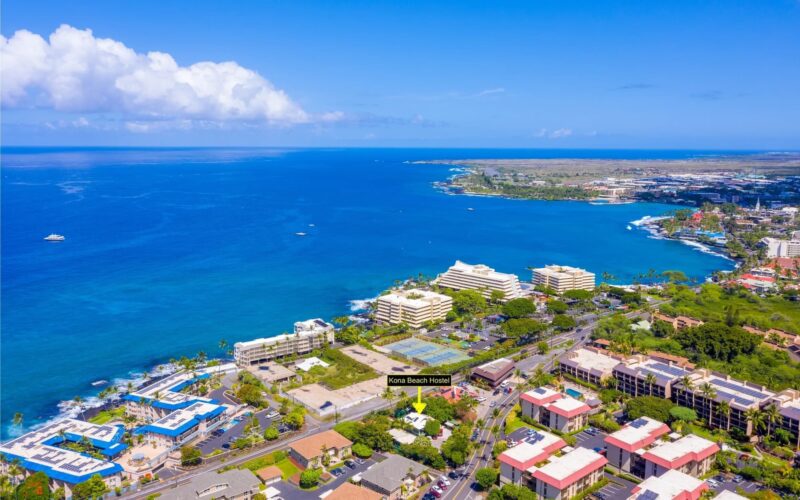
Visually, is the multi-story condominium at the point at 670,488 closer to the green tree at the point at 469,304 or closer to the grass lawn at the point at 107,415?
the green tree at the point at 469,304

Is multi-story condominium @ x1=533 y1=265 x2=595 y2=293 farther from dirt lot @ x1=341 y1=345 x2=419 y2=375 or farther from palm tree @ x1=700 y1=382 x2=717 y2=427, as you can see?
palm tree @ x1=700 y1=382 x2=717 y2=427

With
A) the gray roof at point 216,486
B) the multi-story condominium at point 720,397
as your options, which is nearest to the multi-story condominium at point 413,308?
the multi-story condominium at point 720,397

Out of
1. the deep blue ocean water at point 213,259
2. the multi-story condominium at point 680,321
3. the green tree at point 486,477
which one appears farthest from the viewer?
the multi-story condominium at point 680,321

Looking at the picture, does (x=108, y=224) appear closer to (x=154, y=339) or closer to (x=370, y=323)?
(x=154, y=339)

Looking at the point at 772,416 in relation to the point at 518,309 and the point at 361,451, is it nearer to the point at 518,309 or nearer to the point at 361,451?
the point at 361,451


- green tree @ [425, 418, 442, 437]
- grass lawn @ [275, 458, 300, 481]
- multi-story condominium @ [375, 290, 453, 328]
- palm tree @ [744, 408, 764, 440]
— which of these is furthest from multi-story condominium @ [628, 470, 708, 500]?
multi-story condominium @ [375, 290, 453, 328]

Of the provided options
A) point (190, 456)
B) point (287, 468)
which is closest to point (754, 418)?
point (287, 468)
